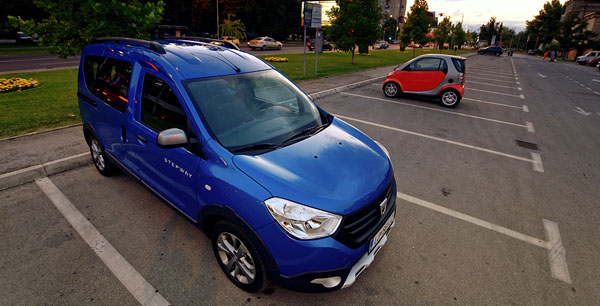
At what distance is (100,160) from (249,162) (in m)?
3.31

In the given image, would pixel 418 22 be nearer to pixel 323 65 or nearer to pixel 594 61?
pixel 323 65

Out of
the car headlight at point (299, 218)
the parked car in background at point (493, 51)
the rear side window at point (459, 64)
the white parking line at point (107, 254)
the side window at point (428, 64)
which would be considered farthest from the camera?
the parked car in background at point (493, 51)

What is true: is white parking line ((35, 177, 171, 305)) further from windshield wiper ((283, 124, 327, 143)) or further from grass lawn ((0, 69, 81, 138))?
grass lawn ((0, 69, 81, 138))

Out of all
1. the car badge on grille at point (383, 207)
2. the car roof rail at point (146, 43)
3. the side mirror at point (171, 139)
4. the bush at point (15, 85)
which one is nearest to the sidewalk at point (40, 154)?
the car roof rail at point (146, 43)

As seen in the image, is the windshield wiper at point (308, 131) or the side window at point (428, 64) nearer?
the windshield wiper at point (308, 131)

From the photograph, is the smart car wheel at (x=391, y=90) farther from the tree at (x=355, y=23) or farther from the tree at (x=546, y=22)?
the tree at (x=546, y=22)

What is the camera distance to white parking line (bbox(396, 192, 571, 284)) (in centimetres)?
306

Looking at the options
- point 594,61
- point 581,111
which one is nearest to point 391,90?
point 581,111

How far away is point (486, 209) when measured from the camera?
4.07 m

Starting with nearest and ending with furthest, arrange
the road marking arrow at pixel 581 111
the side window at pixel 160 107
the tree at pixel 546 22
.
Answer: the side window at pixel 160 107 → the road marking arrow at pixel 581 111 → the tree at pixel 546 22

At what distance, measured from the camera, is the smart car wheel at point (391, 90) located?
1088 cm

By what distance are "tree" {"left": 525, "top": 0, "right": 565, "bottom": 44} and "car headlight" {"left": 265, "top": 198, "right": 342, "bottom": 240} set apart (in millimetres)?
97553

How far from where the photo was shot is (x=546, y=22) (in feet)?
255

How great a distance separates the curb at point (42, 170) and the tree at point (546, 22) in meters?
97.9
